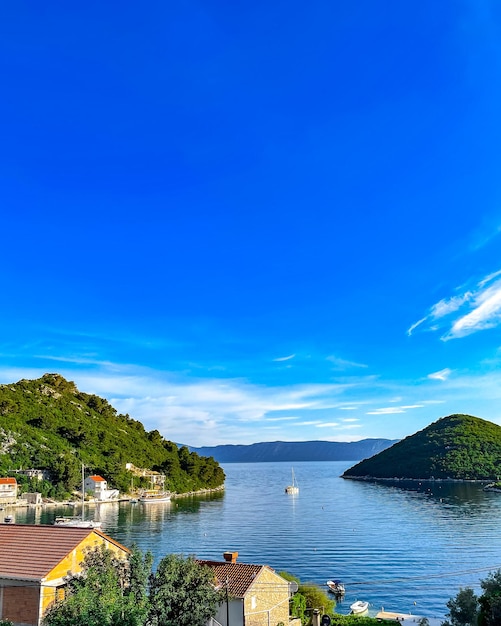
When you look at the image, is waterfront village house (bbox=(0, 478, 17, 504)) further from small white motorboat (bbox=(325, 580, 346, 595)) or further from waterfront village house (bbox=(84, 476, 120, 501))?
small white motorboat (bbox=(325, 580, 346, 595))

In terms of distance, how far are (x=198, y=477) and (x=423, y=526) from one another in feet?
352

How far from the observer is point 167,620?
25969mm

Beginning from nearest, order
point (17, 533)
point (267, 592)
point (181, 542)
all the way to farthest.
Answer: point (17, 533) < point (267, 592) < point (181, 542)

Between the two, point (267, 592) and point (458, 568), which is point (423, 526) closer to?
point (458, 568)

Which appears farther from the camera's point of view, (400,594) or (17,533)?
(400,594)

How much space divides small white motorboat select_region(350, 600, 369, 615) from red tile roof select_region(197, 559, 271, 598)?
64.1 ft

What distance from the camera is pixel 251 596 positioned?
3175 cm

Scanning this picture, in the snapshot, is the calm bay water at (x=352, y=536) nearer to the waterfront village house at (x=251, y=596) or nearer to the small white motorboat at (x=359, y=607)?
the small white motorboat at (x=359, y=607)

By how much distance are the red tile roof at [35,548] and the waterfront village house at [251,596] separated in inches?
310

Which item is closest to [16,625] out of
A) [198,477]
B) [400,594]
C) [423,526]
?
[400,594]

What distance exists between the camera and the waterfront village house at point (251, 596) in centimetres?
3114

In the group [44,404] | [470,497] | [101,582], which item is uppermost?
[44,404]

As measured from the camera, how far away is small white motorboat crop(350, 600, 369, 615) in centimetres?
4831

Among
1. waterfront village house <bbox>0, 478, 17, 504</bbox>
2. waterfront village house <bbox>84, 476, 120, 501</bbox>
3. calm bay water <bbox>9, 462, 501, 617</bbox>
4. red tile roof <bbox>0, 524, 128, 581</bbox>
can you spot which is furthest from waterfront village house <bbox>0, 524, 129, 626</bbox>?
waterfront village house <bbox>84, 476, 120, 501</bbox>
